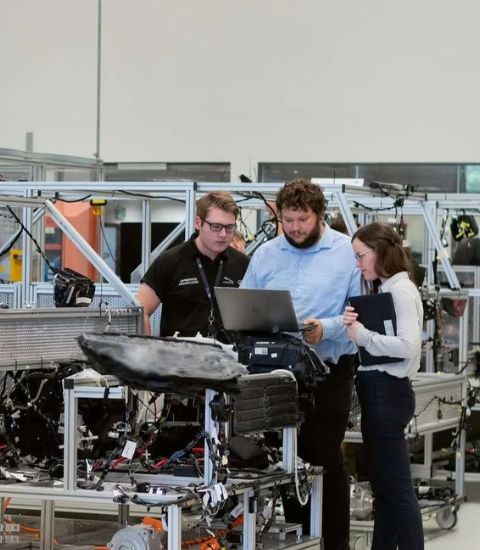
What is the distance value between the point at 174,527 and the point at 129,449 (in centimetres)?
41

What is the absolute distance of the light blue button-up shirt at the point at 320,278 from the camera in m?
4.66

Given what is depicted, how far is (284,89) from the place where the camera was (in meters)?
12.6

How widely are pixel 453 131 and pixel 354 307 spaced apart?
7.83m

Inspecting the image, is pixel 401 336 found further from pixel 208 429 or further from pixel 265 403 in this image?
pixel 208 429

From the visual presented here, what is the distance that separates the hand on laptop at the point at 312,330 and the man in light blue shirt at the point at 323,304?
8cm

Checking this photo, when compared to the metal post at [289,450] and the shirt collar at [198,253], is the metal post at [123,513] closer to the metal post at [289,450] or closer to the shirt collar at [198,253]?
the shirt collar at [198,253]

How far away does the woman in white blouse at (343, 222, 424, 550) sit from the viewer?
4566 millimetres

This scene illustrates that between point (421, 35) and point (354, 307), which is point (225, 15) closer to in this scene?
point (421, 35)

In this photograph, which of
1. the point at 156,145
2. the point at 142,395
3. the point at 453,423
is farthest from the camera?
the point at 156,145

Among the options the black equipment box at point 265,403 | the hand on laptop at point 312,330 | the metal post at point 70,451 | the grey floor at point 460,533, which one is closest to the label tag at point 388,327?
the hand on laptop at point 312,330

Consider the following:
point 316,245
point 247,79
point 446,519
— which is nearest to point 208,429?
point 316,245

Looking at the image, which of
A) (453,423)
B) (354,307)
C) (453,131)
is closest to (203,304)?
(354,307)

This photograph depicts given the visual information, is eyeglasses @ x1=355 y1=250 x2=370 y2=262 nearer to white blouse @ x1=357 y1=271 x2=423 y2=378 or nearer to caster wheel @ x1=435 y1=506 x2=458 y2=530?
white blouse @ x1=357 y1=271 x2=423 y2=378

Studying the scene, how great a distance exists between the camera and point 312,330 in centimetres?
448
